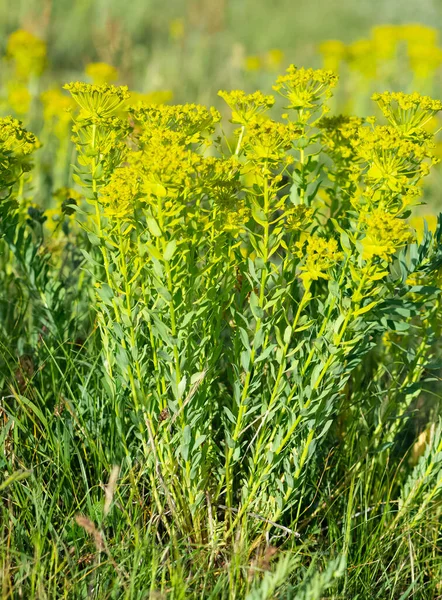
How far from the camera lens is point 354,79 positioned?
633 centimetres

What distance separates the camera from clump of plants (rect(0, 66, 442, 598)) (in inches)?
57.4

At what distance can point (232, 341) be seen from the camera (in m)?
1.68

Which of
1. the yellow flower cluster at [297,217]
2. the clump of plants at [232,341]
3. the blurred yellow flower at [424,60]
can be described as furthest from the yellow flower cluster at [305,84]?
the blurred yellow flower at [424,60]

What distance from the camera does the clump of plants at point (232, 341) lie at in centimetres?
146

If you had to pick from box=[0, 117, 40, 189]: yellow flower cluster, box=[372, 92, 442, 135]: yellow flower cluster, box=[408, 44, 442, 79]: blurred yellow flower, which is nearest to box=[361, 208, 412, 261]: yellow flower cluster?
box=[372, 92, 442, 135]: yellow flower cluster

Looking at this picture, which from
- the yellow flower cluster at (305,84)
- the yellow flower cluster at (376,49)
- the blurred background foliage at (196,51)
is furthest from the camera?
the yellow flower cluster at (376,49)

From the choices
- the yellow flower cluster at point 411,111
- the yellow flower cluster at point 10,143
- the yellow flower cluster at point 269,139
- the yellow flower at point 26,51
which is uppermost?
the yellow flower at point 26,51

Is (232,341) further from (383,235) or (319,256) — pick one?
(383,235)

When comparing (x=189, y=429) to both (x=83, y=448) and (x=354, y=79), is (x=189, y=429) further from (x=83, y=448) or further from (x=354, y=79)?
(x=354, y=79)

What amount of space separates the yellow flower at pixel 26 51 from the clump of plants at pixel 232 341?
245cm

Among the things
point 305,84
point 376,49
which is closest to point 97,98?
point 305,84

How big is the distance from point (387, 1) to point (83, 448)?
12476 millimetres

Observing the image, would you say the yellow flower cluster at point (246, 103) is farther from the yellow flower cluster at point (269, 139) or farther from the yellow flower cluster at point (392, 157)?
the yellow flower cluster at point (392, 157)

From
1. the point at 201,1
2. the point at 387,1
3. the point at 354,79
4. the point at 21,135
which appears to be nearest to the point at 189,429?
the point at 21,135
